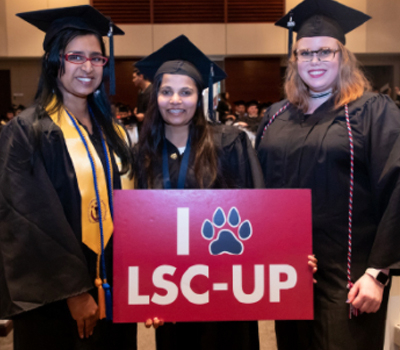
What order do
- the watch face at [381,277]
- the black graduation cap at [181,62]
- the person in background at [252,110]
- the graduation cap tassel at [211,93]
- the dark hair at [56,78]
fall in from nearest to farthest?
the watch face at [381,277] < the dark hair at [56,78] < the black graduation cap at [181,62] < the graduation cap tassel at [211,93] < the person in background at [252,110]

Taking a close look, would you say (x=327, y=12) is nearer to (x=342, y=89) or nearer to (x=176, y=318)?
(x=342, y=89)

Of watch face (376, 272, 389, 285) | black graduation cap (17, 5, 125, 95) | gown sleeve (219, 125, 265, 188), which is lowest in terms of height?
watch face (376, 272, 389, 285)

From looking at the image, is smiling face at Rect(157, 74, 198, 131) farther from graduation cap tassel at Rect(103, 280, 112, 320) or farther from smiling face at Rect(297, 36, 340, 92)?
graduation cap tassel at Rect(103, 280, 112, 320)

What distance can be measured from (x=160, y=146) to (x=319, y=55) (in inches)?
33.9

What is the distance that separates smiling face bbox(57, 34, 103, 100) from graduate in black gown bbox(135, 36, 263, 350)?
12.9 inches

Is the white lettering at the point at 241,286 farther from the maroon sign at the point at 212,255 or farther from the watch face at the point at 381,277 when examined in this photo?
the watch face at the point at 381,277

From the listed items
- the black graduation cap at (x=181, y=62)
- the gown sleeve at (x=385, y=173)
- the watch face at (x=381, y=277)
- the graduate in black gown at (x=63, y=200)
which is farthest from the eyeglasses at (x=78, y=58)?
the watch face at (x=381, y=277)

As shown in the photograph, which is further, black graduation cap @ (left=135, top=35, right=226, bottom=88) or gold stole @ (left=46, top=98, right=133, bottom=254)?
black graduation cap @ (left=135, top=35, right=226, bottom=88)

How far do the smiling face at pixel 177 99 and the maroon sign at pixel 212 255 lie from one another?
517mm

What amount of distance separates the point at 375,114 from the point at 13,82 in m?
12.4

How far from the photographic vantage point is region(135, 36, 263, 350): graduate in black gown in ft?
6.28

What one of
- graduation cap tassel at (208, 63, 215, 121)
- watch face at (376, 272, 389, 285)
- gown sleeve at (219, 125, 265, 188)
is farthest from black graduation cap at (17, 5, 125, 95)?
watch face at (376, 272, 389, 285)

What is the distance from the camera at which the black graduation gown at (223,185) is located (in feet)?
6.26

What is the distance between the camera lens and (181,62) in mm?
2070
